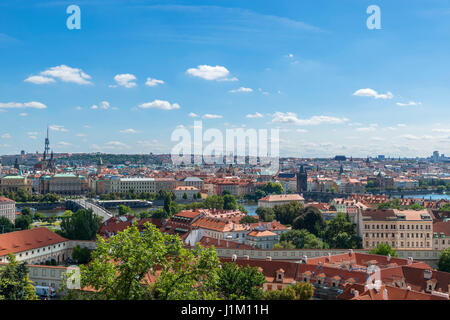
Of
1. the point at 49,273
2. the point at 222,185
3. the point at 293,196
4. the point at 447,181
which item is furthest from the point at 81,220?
the point at 447,181

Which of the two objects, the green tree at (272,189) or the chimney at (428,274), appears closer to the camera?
the chimney at (428,274)

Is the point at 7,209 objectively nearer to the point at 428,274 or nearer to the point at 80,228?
the point at 80,228

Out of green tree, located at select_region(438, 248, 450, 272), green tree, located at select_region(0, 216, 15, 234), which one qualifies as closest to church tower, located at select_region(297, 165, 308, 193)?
green tree, located at select_region(0, 216, 15, 234)

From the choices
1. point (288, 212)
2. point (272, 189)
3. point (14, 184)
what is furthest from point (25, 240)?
point (272, 189)

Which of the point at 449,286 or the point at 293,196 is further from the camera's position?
the point at 293,196

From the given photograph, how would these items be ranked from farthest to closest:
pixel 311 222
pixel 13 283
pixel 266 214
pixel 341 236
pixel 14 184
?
1. pixel 14 184
2. pixel 266 214
3. pixel 311 222
4. pixel 341 236
5. pixel 13 283

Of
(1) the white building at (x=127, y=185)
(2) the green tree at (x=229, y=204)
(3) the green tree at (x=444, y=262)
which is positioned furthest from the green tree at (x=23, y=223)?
(1) the white building at (x=127, y=185)

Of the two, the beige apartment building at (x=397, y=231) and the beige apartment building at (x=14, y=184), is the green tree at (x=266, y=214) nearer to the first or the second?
the beige apartment building at (x=397, y=231)

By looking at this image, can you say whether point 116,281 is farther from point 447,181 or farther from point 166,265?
point 447,181
